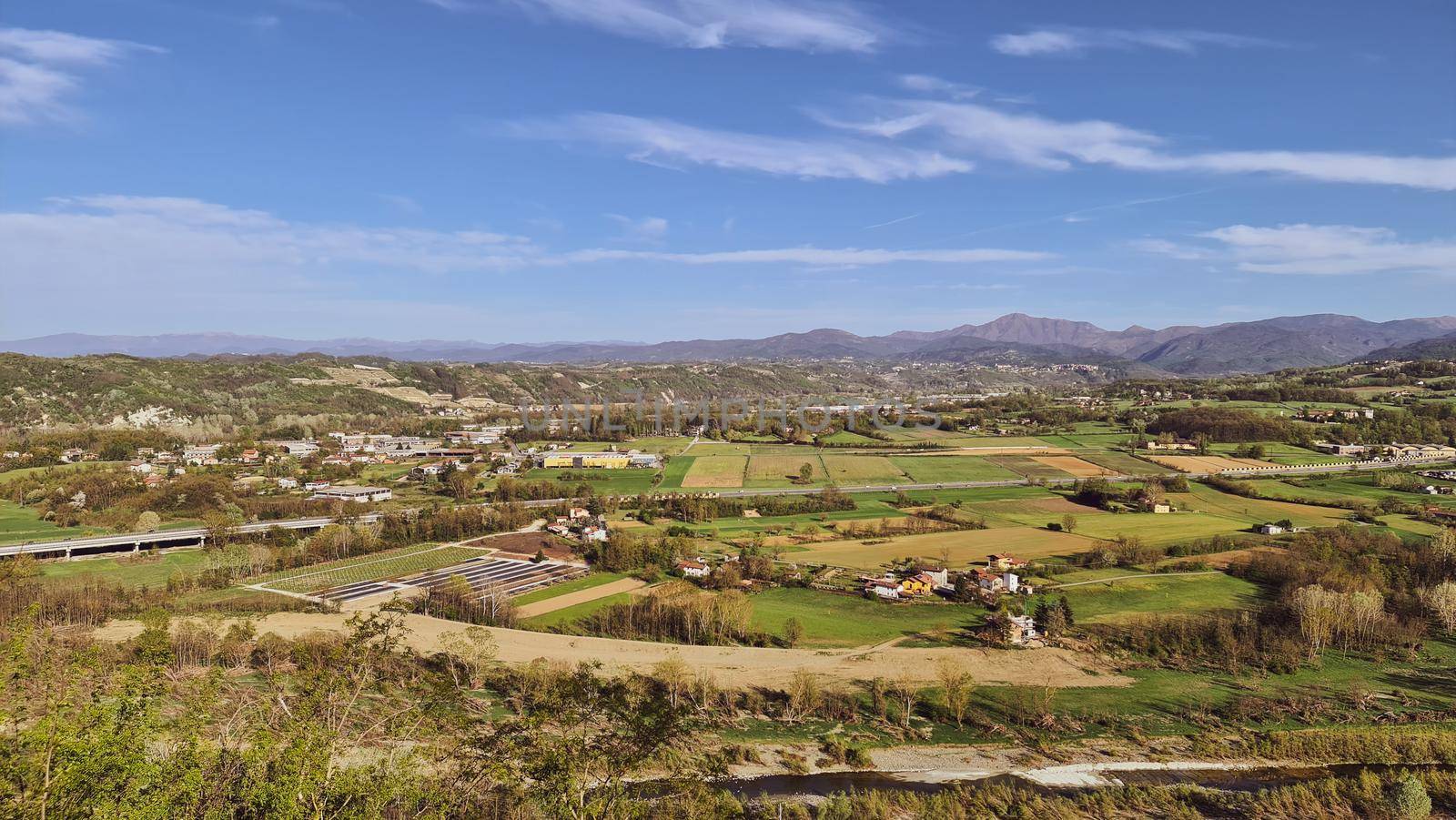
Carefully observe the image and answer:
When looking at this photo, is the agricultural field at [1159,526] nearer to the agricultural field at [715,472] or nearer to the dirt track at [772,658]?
the dirt track at [772,658]

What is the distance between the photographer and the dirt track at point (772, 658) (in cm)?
2816

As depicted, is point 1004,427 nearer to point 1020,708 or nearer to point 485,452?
point 485,452

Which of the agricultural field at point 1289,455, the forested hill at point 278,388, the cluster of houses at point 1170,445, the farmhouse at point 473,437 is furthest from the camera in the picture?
the farmhouse at point 473,437

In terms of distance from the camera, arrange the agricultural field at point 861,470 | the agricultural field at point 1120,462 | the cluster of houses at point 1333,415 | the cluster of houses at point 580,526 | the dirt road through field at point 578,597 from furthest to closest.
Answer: the cluster of houses at point 1333,415
the agricultural field at point 1120,462
the agricultural field at point 861,470
the cluster of houses at point 580,526
the dirt road through field at point 578,597

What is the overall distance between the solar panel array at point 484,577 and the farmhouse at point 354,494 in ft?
71.3

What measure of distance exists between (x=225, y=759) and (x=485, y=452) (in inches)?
2989

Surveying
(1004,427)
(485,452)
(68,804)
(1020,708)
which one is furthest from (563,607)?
(1004,427)

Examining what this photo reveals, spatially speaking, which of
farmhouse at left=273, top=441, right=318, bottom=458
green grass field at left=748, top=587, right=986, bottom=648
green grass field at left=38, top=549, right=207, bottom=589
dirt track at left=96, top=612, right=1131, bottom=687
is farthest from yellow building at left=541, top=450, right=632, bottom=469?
dirt track at left=96, top=612, right=1131, bottom=687

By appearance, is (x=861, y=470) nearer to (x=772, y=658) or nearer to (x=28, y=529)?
(x=772, y=658)

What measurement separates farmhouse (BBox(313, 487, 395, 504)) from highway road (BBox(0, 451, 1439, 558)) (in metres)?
5.73

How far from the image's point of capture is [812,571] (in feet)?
134

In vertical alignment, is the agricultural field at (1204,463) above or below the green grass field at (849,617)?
above

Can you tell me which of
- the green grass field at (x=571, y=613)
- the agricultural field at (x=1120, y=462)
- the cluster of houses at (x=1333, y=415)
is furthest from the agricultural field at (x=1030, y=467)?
the green grass field at (x=571, y=613)

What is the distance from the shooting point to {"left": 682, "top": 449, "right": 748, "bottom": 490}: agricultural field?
67.1 meters
